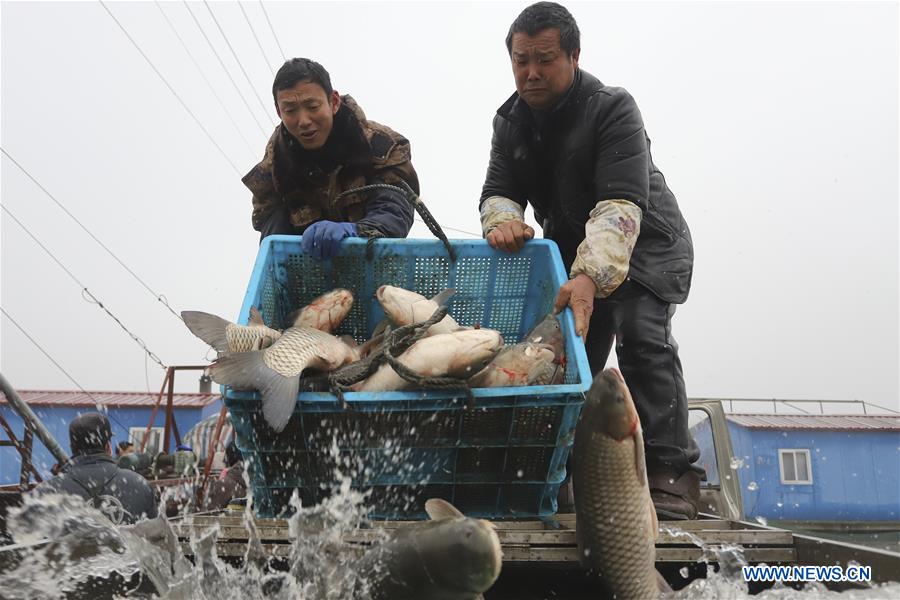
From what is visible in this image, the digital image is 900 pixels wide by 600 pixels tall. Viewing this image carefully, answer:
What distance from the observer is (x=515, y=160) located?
159 inches

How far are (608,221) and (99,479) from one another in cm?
446

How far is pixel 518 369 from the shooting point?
9.13ft

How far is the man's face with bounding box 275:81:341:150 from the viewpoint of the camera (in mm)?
3773

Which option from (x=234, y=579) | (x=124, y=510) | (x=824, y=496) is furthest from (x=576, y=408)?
(x=824, y=496)

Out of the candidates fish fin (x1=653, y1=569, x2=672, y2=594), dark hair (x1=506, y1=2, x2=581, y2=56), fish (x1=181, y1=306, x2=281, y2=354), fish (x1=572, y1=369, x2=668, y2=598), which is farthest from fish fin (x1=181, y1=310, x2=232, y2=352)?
dark hair (x1=506, y1=2, x2=581, y2=56)

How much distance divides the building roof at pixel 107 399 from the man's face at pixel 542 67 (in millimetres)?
17270

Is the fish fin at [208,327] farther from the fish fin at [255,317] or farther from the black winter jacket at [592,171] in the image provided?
the black winter jacket at [592,171]

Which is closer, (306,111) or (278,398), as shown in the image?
(278,398)

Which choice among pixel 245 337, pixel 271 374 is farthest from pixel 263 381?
pixel 245 337

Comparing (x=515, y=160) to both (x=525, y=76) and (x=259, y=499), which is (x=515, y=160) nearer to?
(x=525, y=76)

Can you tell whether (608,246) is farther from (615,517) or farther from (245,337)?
(245,337)

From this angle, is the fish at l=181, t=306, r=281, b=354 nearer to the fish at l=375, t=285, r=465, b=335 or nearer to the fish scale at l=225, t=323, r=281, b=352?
the fish scale at l=225, t=323, r=281, b=352

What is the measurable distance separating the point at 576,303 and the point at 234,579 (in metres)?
1.78

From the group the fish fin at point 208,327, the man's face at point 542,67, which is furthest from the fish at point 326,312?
the man's face at point 542,67
